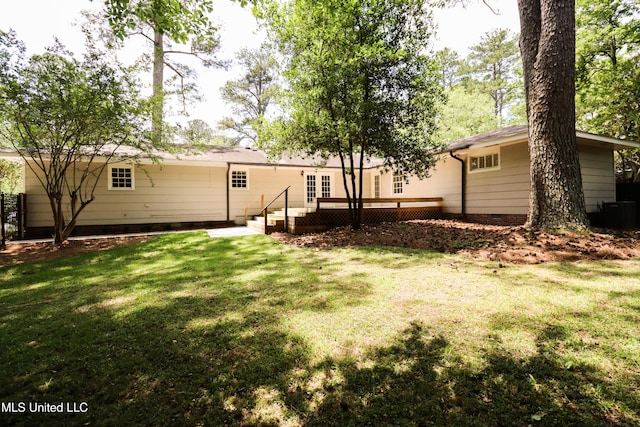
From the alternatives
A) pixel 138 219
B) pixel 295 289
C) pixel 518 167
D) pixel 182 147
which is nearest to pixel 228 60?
pixel 182 147

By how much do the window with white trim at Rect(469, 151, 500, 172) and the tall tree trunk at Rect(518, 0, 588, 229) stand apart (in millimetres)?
4138

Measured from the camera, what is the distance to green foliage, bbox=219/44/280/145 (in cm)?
2167

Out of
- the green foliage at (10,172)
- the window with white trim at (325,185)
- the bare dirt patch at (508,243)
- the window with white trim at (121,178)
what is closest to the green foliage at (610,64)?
the bare dirt patch at (508,243)

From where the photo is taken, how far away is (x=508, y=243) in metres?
5.61

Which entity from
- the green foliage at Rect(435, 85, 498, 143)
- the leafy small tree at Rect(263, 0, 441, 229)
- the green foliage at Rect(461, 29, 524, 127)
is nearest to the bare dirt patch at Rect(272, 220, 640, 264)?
the leafy small tree at Rect(263, 0, 441, 229)

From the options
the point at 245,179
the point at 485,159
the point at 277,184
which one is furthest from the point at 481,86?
the point at 245,179

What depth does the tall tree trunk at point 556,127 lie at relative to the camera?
5.91 m

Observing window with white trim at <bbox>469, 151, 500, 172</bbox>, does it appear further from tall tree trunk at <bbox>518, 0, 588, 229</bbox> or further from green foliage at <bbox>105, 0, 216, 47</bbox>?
green foliage at <bbox>105, 0, 216, 47</bbox>

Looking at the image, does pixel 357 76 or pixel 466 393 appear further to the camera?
pixel 357 76

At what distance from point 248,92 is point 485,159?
18.2m

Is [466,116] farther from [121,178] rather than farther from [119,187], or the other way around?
[119,187]

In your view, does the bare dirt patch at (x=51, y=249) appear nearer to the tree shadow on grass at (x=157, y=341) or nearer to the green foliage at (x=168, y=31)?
the tree shadow on grass at (x=157, y=341)

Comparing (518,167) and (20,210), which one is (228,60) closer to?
(20,210)

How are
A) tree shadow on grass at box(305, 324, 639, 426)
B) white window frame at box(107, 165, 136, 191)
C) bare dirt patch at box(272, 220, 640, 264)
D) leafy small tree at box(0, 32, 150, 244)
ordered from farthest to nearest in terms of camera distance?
white window frame at box(107, 165, 136, 191) → leafy small tree at box(0, 32, 150, 244) → bare dirt patch at box(272, 220, 640, 264) → tree shadow on grass at box(305, 324, 639, 426)
